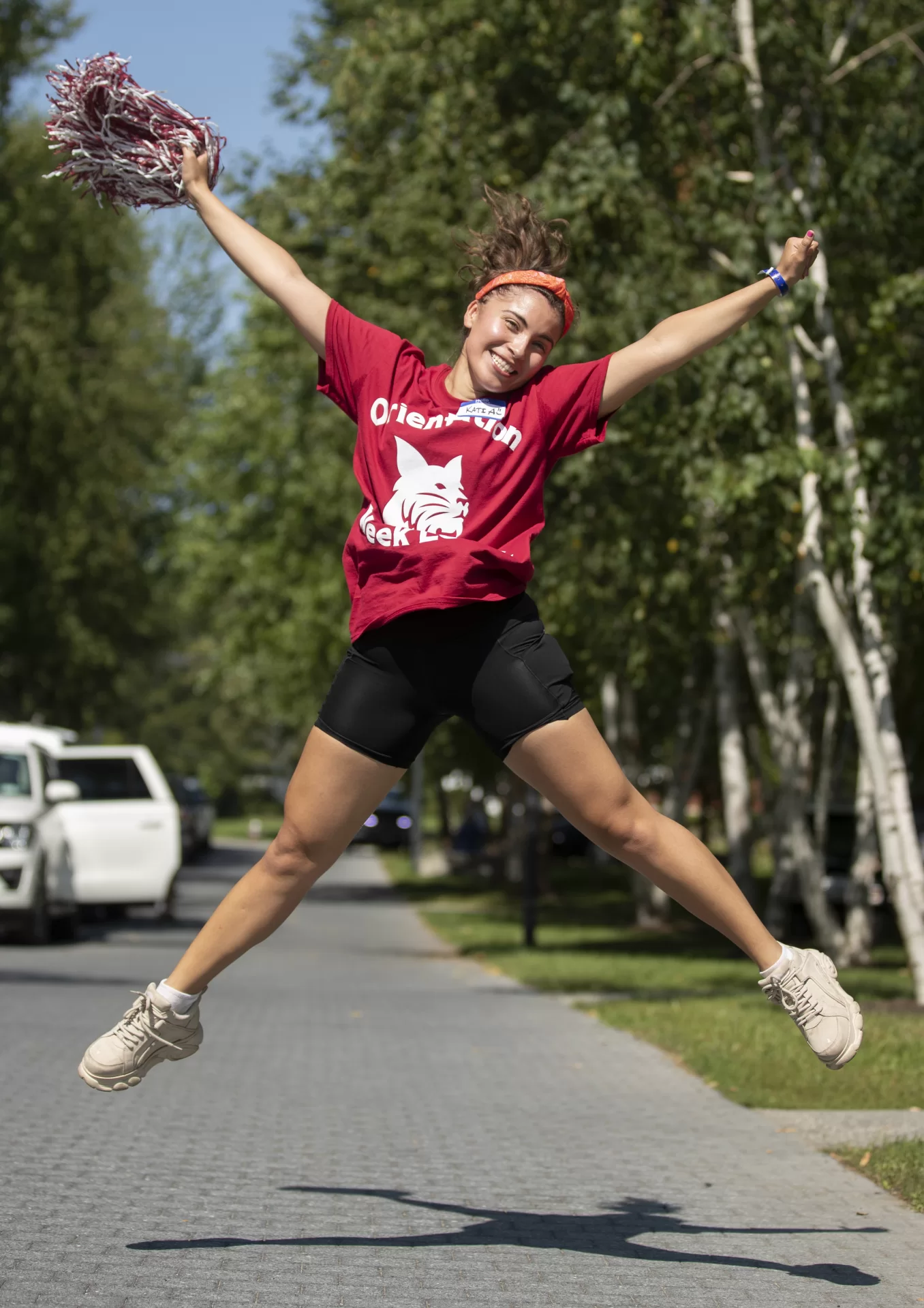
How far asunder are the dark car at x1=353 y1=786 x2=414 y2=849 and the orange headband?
52.2 m

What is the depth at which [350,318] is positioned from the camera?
479 centimetres

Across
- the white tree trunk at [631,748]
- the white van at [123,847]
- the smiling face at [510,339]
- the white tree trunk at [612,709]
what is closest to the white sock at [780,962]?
the smiling face at [510,339]

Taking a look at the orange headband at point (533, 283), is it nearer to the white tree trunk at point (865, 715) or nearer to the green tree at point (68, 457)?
the white tree trunk at point (865, 715)

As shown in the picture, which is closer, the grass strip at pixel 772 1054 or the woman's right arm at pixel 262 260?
the woman's right arm at pixel 262 260

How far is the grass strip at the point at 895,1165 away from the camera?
19.6ft

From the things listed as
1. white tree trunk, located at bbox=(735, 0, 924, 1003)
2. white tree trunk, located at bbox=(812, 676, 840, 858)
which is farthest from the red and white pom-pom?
white tree trunk, located at bbox=(812, 676, 840, 858)

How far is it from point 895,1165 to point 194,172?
12.6 ft

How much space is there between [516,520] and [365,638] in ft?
1.46

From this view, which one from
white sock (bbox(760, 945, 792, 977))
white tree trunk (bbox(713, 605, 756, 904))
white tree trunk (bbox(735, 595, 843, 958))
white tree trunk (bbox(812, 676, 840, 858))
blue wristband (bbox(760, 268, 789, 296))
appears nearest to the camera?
white sock (bbox(760, 945, 792, 977))

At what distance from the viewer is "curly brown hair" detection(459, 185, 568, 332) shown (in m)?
4.78

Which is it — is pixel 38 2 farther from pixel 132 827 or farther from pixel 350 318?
pixel 350 318

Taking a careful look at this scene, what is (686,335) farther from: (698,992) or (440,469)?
(698,992)

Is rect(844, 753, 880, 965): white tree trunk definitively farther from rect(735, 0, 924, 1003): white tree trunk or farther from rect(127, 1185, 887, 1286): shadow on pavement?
rect(127, 1185, 887, 1286): shadow on pavement

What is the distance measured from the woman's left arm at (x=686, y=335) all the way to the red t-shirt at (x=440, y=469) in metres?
0.04
